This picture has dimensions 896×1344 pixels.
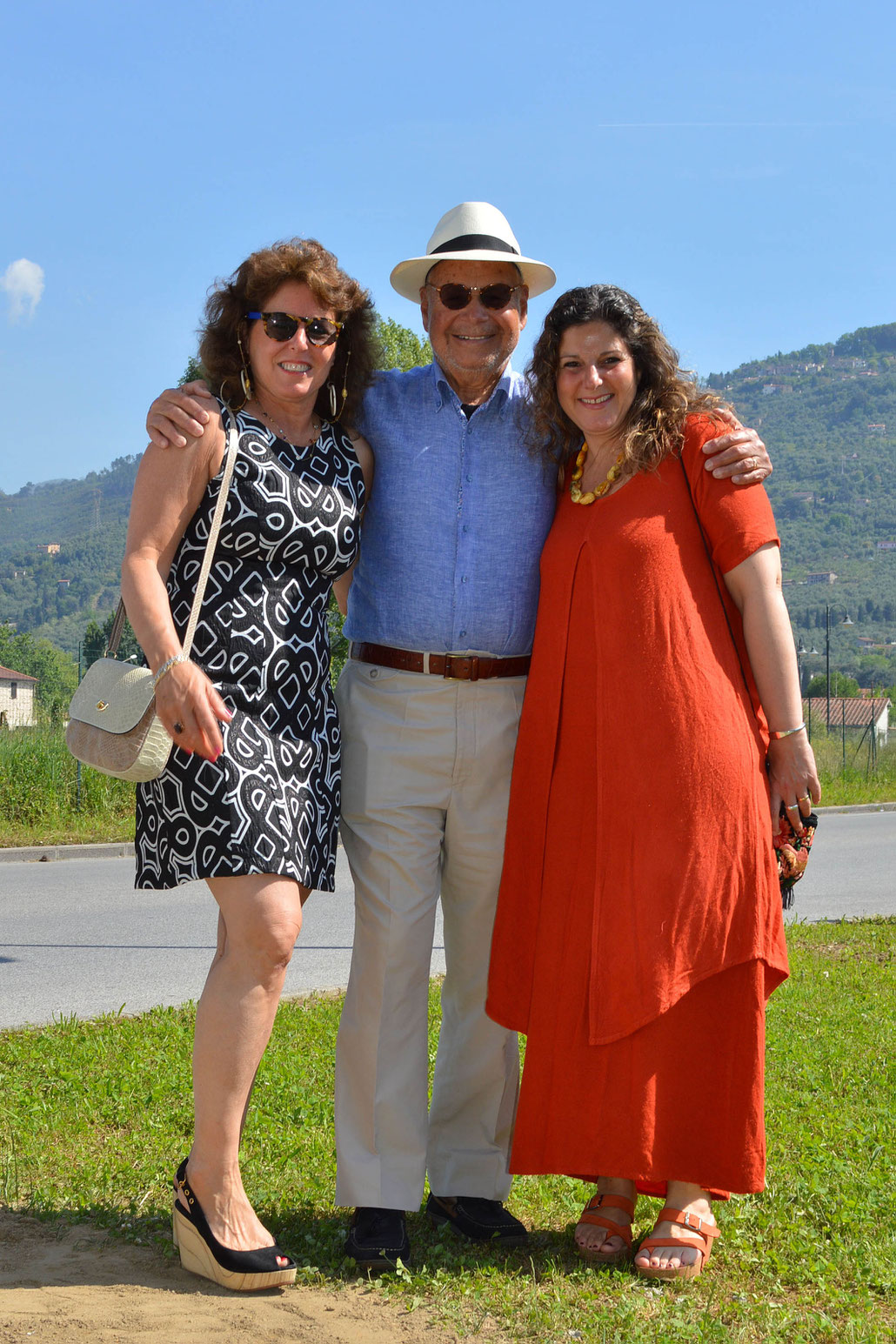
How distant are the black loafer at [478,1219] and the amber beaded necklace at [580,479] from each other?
185cm

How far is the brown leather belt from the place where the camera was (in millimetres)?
3182

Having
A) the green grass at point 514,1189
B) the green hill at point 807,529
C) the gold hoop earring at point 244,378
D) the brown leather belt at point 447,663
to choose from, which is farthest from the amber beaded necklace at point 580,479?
the green hill at point 807,529

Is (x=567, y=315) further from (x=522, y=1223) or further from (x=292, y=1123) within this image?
(x=292, y=1123)

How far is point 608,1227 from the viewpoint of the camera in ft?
9.92

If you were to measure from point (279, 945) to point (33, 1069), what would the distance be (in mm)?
2257

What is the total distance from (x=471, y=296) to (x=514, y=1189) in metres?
2.49

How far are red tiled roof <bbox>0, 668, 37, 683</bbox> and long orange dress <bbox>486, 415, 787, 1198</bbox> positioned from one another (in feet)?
217

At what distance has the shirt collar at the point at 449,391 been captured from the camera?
3352 millimetres

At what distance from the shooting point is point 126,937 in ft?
26.0

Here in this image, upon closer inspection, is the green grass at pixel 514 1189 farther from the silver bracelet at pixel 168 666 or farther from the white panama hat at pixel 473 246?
the white panama hat at pixel 473 246

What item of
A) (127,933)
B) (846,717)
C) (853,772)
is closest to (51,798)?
(127,933)

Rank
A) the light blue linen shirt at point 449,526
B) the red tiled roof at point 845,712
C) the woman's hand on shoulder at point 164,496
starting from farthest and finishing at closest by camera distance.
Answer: the red tiled roof at point 845,712
the light blue linen shirt at point 449,526
the woman's hand on shoulder at point 164,496

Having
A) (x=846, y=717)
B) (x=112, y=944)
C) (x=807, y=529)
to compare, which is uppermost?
(x=807, y=529)

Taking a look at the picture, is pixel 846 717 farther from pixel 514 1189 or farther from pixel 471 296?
pixel 471 296
